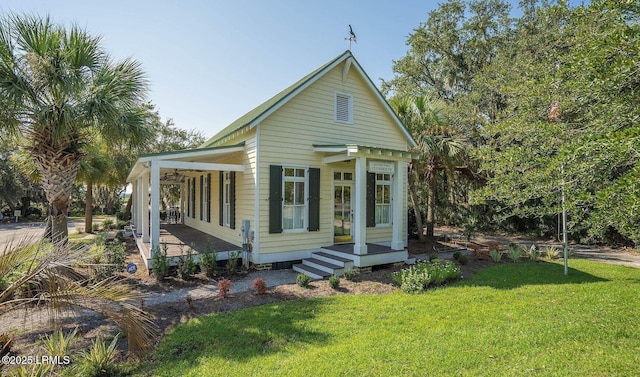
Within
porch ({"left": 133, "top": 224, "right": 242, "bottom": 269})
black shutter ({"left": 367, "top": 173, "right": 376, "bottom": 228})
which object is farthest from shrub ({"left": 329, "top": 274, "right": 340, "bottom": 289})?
black shutter ({"left": 367, "top": 173, "right": 376, "bottom": 228})

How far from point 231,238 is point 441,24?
74.2ft

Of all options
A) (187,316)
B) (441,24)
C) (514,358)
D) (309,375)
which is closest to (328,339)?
(309,375)

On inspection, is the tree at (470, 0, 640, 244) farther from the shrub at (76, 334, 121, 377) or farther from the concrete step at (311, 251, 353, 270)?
the shrub at (76, 334, 121, 377)

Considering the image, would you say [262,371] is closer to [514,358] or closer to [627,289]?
[514,358]

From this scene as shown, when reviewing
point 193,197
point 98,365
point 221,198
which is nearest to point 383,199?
point 221,198

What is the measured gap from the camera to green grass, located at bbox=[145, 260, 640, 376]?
3852 mm

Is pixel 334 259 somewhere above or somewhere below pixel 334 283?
above

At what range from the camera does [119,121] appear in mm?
8609

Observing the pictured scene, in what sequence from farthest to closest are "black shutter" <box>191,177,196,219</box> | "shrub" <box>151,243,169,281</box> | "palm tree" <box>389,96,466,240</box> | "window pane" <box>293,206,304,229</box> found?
1. "black shutter" <box>191,177,196,219</box>
2. "palm tree" <box>389,96,466,240</box>
3. "window pane" <box>293,206,304,229</box>
4. "shrub" <box>151,243,169,281</box>

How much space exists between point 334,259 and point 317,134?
4.12m

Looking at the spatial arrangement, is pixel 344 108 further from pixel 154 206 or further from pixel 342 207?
pixel 154 206

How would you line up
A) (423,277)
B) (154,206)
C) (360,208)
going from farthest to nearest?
1. (360,208)
2. (154,206)
3. (423,277)

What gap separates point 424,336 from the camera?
4.69m

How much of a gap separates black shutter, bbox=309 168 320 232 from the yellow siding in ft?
0.83
